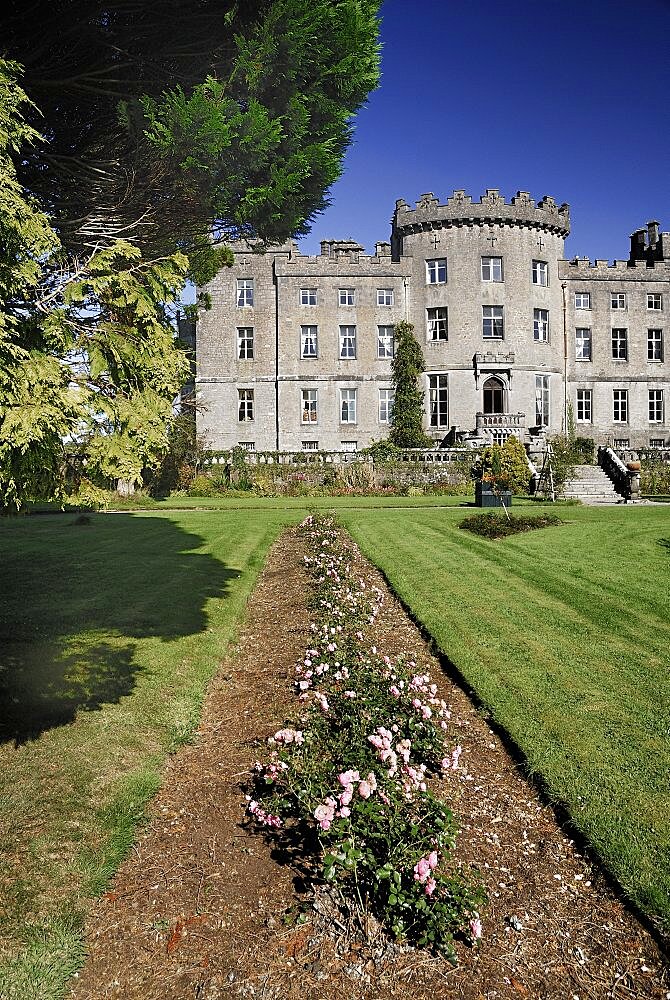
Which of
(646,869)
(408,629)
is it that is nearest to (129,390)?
(646,869)

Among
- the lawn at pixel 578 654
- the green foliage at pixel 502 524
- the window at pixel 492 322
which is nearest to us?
the lawn at pixel 578 654

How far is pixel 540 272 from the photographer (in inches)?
1544

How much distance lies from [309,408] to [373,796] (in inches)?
1419

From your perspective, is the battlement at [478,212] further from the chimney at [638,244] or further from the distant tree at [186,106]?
the distant tree at [186,106]

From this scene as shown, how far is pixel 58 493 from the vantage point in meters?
4.92

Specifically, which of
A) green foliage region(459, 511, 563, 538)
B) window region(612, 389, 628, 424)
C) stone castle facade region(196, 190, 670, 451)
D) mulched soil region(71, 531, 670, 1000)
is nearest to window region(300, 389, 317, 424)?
stone castle facade region(196, 190, 670, 451)

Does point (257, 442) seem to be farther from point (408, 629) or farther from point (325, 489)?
point (408, 629)

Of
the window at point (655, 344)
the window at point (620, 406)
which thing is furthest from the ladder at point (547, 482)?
the window at point (655, 344)

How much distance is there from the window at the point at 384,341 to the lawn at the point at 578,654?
25083 mm

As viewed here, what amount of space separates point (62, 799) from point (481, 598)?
6884mm

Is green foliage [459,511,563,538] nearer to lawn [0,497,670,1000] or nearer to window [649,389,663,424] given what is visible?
lawn [0,497,670,1000]

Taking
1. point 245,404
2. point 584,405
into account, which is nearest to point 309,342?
point 245,404

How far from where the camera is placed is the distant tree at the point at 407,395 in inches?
1492

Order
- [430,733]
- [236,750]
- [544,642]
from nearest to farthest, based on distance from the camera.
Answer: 1. [430,733]
2. [236,750]
3. [544,642]
